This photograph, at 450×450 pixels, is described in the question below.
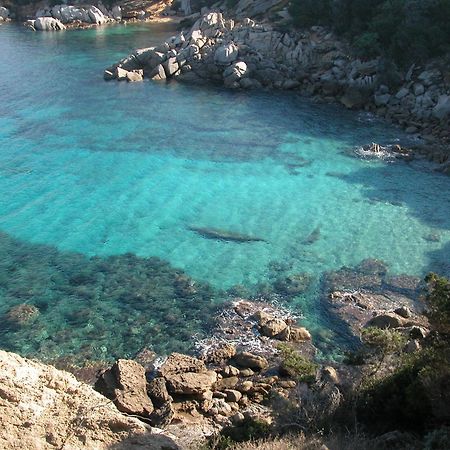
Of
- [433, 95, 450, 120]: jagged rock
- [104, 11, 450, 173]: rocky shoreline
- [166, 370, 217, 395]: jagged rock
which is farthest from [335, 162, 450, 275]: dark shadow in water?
[166, 370, 217, 395]: jagged rock

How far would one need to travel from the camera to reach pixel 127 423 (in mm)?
14930

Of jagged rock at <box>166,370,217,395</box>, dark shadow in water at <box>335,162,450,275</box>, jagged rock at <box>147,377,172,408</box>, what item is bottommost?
dark shadow in water at <box>335,162,450,275</box>

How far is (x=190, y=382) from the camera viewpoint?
19734 millimetres

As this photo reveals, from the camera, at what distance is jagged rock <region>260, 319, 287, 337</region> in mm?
23281

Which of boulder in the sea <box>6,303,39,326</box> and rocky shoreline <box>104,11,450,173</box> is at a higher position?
rocky shoreline <box>104,11,450,173</box>

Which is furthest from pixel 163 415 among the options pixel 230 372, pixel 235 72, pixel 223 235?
pixel 235 72

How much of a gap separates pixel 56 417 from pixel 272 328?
1124 centimetres

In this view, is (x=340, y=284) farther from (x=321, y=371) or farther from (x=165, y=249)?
(x=165, y=249)

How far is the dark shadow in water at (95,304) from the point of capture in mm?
22562

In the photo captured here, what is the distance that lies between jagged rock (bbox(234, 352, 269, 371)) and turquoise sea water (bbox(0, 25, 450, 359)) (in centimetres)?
250

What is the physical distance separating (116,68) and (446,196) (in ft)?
136

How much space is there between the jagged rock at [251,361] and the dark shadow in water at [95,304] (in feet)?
7.15

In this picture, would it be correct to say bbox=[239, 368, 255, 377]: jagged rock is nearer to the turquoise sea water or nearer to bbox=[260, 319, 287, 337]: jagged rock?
bbox=[260, 319, 287, 337]: jagged rock

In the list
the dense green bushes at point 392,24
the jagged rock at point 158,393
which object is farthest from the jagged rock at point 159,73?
the jagged rock at point 158,393
